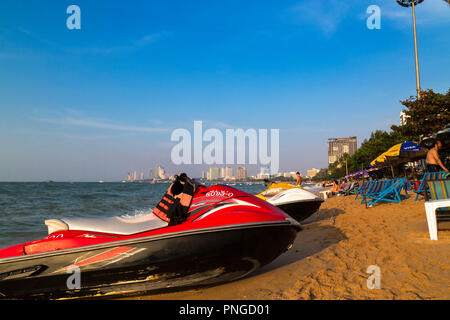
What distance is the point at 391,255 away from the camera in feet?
12.6

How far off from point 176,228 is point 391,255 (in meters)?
3.06

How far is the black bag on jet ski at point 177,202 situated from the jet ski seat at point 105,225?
0.11 meters

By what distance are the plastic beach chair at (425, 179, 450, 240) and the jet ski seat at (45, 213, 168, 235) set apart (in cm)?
402

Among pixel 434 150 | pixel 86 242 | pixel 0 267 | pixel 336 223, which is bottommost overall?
pixel 336 223

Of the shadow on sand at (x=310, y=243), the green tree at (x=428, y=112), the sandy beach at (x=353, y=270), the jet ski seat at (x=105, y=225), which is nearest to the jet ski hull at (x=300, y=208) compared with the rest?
the shadow on sand at (x=310, y=243)

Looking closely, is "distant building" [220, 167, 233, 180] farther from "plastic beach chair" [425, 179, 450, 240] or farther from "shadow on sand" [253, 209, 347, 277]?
"plastic beach chair" [425, 179, 450, 240]

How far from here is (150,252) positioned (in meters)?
2.71

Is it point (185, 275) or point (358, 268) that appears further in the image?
point (358, 268)

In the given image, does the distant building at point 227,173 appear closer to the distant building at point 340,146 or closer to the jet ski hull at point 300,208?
the jet ski hull at point 300,208

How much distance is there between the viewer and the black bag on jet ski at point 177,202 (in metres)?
3.00

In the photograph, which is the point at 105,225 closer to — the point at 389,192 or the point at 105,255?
the point at 105,255

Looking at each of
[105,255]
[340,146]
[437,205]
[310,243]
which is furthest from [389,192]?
[340,146]
